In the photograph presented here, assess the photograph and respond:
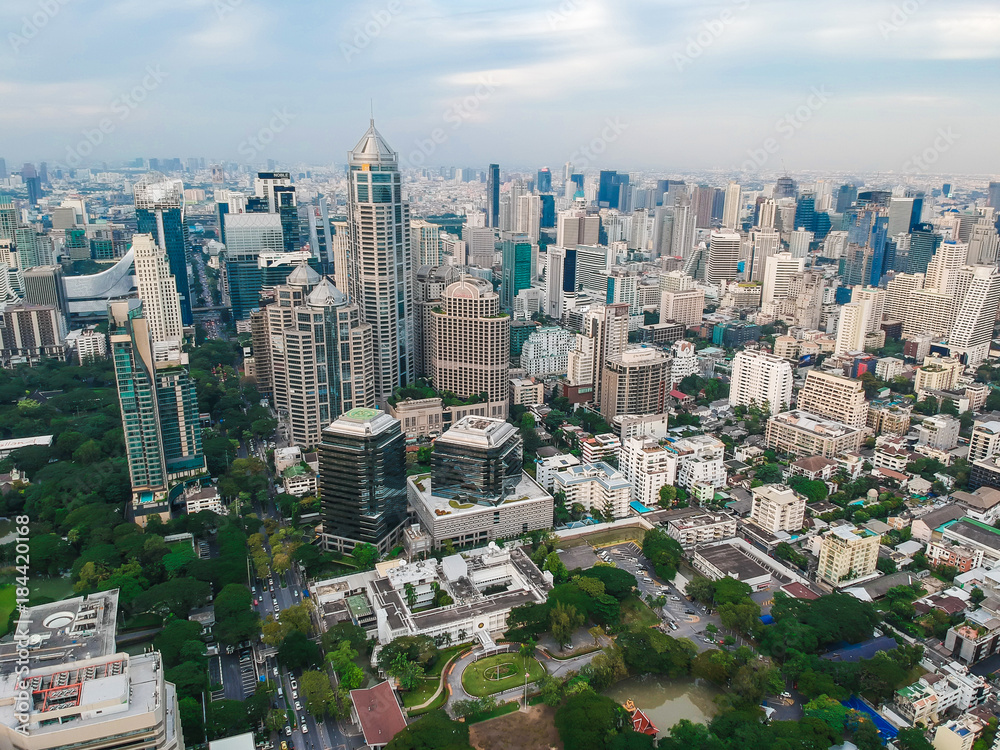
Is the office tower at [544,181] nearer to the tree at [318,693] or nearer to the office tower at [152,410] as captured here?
A: the office tower at [152,410]

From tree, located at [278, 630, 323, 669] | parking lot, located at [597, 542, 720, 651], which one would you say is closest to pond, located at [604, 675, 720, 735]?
parking lot, located at [597, 542, 720, 651]

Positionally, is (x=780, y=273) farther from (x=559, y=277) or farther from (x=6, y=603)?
(x=6, y=603)

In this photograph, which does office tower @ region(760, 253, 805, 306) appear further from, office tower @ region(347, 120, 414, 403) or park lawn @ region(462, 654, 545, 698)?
park lawn @ region(462, 654, 545, 698)

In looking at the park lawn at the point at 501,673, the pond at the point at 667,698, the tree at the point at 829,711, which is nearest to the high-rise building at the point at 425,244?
the park lawn at the point at 501,673

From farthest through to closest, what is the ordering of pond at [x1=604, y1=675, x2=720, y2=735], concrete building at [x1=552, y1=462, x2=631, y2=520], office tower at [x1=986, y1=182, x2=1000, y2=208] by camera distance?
office tower at [x1=986, y1=182, x2=1000, y2=208] < concrete building at [x1=552, y1=462, x2=631, y2=520] < pond at [x1=604, y1=675, x2=720, y2=735]

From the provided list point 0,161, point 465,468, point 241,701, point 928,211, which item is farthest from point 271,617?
point 0,161

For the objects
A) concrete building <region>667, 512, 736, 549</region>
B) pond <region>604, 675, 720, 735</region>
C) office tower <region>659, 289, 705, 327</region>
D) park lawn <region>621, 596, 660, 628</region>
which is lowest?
pond <region>604, 675, 720, 735</region>
